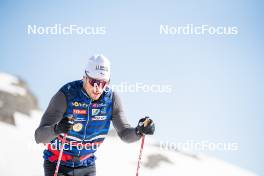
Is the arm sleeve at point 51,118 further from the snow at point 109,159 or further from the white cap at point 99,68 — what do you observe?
the snow at point 109,159

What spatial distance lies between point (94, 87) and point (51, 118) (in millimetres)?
695

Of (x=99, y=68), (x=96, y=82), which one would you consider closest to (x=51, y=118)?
(x=96, y=82)

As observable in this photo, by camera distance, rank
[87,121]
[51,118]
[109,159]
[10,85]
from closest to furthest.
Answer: [51,118] < [87,121] < [109,159] < [10,85]

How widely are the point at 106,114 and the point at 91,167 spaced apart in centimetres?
75

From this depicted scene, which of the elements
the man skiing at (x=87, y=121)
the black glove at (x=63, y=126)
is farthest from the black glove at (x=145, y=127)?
the black glove at (x=63, y=126)

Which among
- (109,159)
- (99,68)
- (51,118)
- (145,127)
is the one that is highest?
(99,68)

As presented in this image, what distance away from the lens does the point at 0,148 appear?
3338cm

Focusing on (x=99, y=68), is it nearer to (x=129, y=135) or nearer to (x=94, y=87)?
(x=94, y=87)

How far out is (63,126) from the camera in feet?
19.7

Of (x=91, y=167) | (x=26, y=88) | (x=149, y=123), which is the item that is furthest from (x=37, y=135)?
(x=26, y=88)

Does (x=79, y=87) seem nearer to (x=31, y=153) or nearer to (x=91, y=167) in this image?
(x=91, y=167)

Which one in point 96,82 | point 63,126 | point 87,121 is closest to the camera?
point 63,126

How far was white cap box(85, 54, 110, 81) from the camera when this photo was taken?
21.3 ft

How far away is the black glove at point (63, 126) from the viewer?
19.7ft
